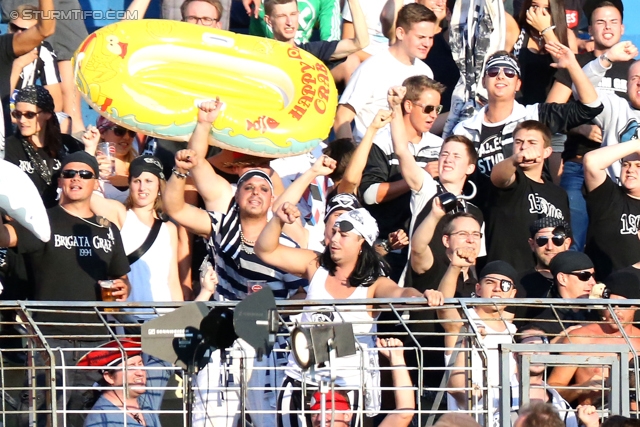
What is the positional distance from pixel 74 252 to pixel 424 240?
179cm

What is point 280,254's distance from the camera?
596 centimetres

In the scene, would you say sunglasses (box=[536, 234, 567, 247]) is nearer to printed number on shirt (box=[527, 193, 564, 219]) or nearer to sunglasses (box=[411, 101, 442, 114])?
printed number on shirt (box=[527, 193, 564, 219])

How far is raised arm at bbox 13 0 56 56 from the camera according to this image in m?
6.86

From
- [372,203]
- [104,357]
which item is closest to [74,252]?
[104,357]

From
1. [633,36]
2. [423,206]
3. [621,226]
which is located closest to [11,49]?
[423,206]

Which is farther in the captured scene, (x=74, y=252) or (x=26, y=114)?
(x=26, y=114)

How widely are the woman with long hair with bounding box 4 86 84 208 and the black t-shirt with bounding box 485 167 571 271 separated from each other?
2.48 metres

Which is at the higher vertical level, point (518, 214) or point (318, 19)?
point (318, 19)

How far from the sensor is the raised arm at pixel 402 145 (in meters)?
6.49

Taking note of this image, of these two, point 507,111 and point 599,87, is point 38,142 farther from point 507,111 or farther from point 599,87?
point 599,87

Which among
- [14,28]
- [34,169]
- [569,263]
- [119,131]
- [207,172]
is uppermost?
[14,28]

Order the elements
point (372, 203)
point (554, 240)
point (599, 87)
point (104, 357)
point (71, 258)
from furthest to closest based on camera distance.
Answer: point (599, 87), point (372, 203), point (554, 240), point (71, 258), point (104, 357)

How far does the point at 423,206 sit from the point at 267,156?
94cm

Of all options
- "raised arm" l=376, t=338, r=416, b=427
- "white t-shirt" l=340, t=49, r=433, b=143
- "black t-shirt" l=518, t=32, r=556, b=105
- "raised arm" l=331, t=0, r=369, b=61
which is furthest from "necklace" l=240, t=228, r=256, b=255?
"black t-shirt" l=518, t=32, r=556, b=105
